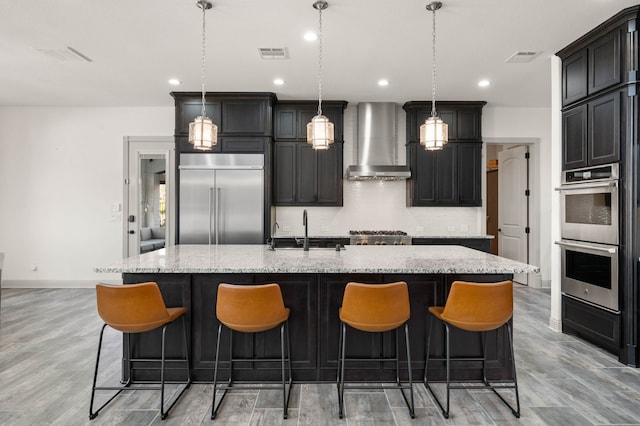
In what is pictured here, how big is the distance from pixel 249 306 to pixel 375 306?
77 cm

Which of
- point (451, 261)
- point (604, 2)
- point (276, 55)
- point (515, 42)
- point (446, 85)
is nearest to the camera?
point (451, 261)

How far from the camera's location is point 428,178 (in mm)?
5457

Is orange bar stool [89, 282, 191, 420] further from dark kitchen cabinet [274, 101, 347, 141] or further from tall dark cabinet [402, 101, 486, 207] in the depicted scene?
tall dark cabinet [402, 101, 486, 207]

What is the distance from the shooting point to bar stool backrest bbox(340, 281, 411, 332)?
2.14m

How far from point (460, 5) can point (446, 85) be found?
6.38ft

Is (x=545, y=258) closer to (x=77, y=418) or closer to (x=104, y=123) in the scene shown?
(x=77, y=418)

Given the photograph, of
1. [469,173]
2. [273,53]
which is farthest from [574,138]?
[273,53]

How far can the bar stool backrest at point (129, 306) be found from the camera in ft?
7.08

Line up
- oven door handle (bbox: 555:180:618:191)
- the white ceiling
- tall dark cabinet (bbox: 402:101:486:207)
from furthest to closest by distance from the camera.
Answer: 1. tall dark cabinet (bbox: 402:101:486:207)
2. oven door handle (bbox: 555:180:618:191)
3. the white ceiling

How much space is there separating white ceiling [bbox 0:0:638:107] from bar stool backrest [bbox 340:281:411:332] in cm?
225

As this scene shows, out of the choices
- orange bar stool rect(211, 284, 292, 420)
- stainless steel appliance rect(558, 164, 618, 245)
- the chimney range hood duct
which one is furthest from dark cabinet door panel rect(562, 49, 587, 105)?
orange bar stool rect(211, 284, 292, 420)

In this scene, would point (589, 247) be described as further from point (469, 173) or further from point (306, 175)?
point (306, 175)

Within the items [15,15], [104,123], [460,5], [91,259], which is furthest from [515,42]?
[91,259]

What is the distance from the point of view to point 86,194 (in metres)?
5.74
